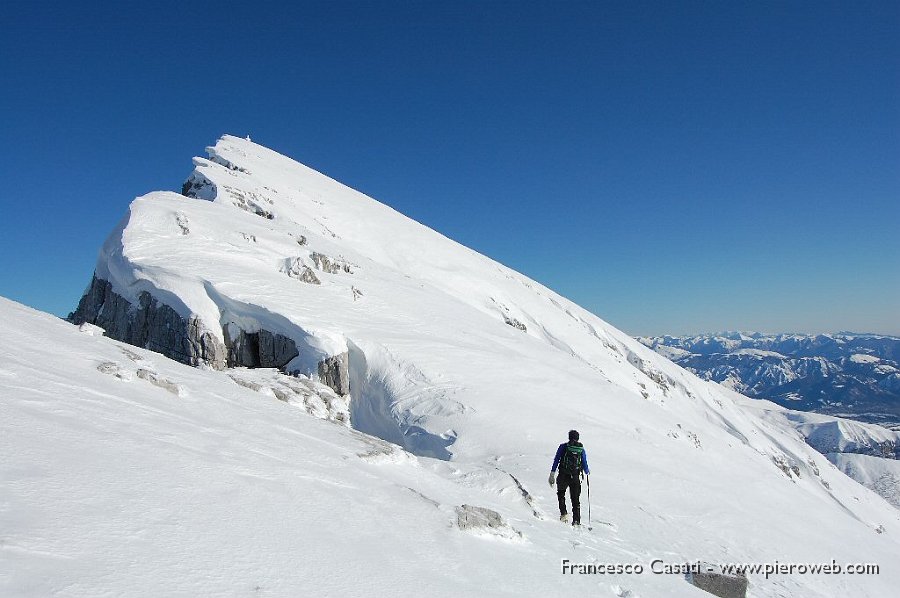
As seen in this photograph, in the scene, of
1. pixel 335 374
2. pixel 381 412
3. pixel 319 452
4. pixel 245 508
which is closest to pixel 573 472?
pixel 319 452

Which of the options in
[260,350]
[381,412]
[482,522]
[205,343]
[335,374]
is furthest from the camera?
[260,350]

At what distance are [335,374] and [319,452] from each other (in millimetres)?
12563

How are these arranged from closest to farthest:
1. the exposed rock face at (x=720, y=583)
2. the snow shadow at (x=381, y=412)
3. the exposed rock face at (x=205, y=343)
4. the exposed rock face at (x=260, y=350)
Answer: the exposed rock face at (x=720, y=583)
the snow shadow at (x=381, y=412)
the exposed rock face at (x=205, y=343)
the exposed rock face at (x=260, y=350)

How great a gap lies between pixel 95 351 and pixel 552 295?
218 feet

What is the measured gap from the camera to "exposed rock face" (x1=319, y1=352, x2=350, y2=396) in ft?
74.2

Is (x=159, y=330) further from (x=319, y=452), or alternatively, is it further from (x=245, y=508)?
(x=245, y=508)

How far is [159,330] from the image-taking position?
2430 cm

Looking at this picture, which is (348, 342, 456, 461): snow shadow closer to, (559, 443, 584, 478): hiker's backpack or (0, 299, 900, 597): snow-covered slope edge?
(0, 299, 900, 597): snow-covered slope edge

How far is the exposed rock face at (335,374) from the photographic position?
74.2 ft

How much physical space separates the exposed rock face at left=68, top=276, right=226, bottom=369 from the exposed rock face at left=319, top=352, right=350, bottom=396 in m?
5.31

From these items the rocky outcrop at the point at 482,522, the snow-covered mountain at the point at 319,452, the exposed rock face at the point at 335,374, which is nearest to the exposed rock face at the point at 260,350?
the snow-covered mountain at the point at 319,452

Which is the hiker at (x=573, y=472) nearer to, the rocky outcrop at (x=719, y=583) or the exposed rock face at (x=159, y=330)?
the rocky outcrop at (x=719, y=583)

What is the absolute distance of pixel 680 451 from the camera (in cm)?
2395

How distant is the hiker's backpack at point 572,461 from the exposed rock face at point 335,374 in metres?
13.5
